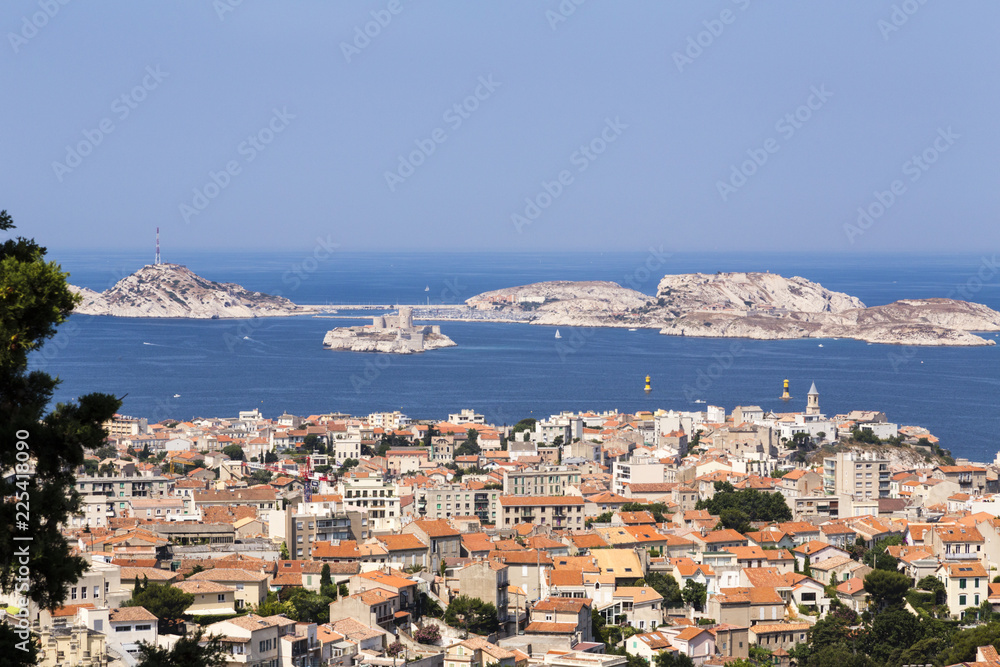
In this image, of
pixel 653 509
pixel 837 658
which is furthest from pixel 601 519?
pixel 837 658

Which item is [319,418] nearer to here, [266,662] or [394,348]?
[266,662]

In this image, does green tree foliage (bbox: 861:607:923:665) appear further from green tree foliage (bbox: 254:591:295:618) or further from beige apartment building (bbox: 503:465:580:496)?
beige apartment building (bbox: 503:465:580:496)

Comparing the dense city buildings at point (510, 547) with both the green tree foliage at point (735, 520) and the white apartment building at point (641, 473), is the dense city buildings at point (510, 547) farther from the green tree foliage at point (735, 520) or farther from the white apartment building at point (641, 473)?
the green tree foliage at point (735, 520)

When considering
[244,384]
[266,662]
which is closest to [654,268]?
[244,384]

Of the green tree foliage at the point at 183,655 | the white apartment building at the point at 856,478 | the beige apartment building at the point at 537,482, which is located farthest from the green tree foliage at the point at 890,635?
the green tree foliage at the point at 183,655

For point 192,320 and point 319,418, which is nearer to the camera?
point 319,418

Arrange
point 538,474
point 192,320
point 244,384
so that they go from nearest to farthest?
point 538,474, point 244,384, point 192,320
